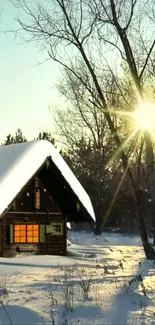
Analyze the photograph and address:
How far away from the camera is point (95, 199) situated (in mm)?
43469

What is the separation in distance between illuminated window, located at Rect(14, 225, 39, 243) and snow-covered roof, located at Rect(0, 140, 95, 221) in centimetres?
241

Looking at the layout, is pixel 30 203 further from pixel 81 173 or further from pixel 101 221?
pixel 81 173

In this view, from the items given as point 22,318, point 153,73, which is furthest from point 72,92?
point 22,318

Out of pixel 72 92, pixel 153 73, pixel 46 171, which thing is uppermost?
pixel 72 92

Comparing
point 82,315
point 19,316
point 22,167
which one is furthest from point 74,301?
point 22,167

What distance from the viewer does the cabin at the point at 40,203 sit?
19.7 m

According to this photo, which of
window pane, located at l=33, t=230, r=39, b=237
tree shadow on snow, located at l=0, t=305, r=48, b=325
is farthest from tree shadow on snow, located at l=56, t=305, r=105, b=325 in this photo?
window pane, located at l=33, t=230, r=39, b=237

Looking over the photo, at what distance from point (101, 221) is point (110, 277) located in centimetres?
2917

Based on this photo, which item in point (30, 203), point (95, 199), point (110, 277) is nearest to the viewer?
point (110, 277)

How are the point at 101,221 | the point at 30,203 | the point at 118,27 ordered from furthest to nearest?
the point at 101,221, the point at 30,203, the point at 118,27

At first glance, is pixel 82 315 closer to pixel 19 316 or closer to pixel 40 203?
pixel 19 316

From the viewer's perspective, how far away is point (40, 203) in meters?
21.0

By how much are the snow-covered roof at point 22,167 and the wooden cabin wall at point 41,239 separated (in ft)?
5.65

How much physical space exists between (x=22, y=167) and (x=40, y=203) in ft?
8.35
